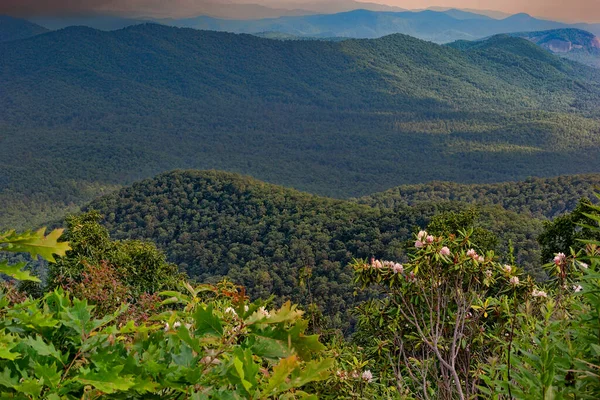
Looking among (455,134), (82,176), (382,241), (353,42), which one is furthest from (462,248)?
(353,42)

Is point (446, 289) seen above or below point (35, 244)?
below

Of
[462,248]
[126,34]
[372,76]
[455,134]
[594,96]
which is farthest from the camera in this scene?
[126,34]

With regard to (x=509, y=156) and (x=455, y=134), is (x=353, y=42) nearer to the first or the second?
(x=455, y=134)

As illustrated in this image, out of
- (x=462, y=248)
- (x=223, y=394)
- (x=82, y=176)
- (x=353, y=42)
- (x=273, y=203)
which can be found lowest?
(x=82, y=176)

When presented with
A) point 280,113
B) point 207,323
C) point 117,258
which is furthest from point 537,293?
point 280,113

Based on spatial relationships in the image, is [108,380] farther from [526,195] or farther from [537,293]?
[526,195]

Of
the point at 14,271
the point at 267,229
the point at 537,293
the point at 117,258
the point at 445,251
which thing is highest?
the point at 14,271
